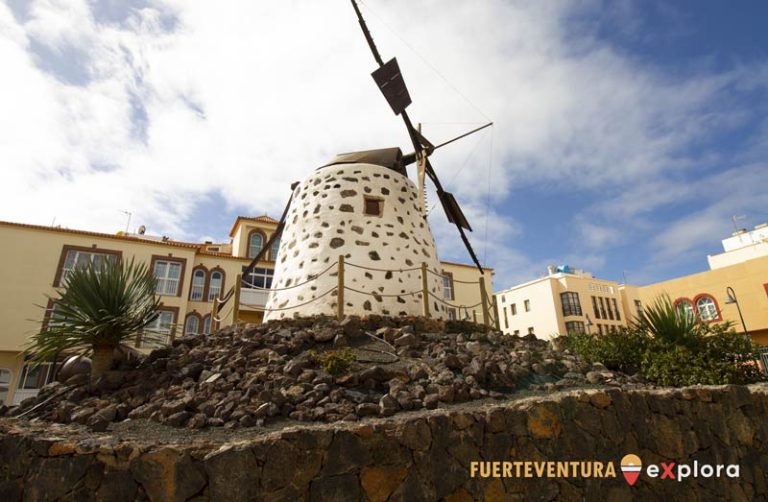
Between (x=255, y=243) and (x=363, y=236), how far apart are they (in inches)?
632

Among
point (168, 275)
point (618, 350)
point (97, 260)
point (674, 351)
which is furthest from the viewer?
point (168, 275)

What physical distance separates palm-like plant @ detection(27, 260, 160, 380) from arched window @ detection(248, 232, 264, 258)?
57.1ft

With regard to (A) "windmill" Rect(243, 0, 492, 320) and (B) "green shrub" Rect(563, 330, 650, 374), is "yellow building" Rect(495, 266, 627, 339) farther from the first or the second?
(B) "green shrub" Rect(563, 330, 650, 374)

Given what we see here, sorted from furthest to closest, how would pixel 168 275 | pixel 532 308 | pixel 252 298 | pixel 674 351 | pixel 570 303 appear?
pixel 532 308, pixel 570 303, pixel 168 275, pixel 252 298, pixel 674 351

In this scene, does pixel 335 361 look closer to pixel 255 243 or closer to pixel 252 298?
pixel 252 298

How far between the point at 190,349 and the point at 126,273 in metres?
1.55

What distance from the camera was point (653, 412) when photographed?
5.68 meters

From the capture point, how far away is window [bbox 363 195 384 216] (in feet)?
33.8

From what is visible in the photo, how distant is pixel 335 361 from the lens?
5742 mm

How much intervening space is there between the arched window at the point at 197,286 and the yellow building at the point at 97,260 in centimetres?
5

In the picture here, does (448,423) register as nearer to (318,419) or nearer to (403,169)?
(318,419)

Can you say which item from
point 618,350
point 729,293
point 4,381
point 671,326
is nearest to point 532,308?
point 729,293

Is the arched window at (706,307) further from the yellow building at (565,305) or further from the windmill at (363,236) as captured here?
the windmill at (363,236)

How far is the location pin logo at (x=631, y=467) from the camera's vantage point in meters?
5.18
